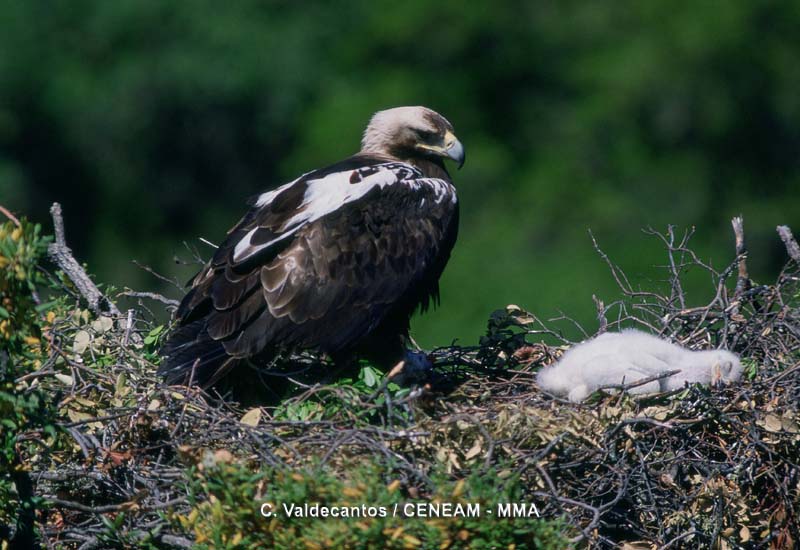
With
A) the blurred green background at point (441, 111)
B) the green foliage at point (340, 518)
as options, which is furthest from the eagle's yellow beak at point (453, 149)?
the blurred green background at point (441, 111)

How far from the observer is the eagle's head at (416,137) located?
6.66m

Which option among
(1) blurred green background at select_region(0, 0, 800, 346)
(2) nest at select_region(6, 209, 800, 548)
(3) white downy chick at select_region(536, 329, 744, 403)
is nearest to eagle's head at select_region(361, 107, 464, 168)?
(3) white downy chick at select_region(536, 329, 744, 403)

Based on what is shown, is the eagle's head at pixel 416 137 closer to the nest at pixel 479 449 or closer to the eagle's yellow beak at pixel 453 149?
the eagle's yellow beak at pixel 453 149

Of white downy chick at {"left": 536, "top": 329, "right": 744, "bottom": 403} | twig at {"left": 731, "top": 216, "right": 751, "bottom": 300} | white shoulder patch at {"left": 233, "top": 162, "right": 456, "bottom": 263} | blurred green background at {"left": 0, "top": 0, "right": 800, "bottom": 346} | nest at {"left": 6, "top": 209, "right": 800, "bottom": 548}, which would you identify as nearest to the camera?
nest at {"left": 6, "top": 209, "right": 800, "bottom": 548}

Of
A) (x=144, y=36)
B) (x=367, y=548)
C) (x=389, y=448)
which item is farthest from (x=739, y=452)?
(x=144, y=36)

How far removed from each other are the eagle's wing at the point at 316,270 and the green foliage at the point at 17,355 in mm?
1085

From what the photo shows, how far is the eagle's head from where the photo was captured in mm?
6660

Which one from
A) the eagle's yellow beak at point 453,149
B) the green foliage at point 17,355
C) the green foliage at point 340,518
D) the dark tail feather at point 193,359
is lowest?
the green foliage at point 340,518

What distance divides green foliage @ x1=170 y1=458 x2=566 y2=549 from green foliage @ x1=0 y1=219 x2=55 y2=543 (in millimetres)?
592

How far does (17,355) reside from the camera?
426 centimetres

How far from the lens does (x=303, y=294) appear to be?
18.4 ft

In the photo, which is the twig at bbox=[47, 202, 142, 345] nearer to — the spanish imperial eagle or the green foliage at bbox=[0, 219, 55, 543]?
the spanish imperial eagle

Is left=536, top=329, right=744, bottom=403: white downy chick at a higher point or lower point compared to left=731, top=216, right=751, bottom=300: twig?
lower

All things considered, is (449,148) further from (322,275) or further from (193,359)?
(193,359)
